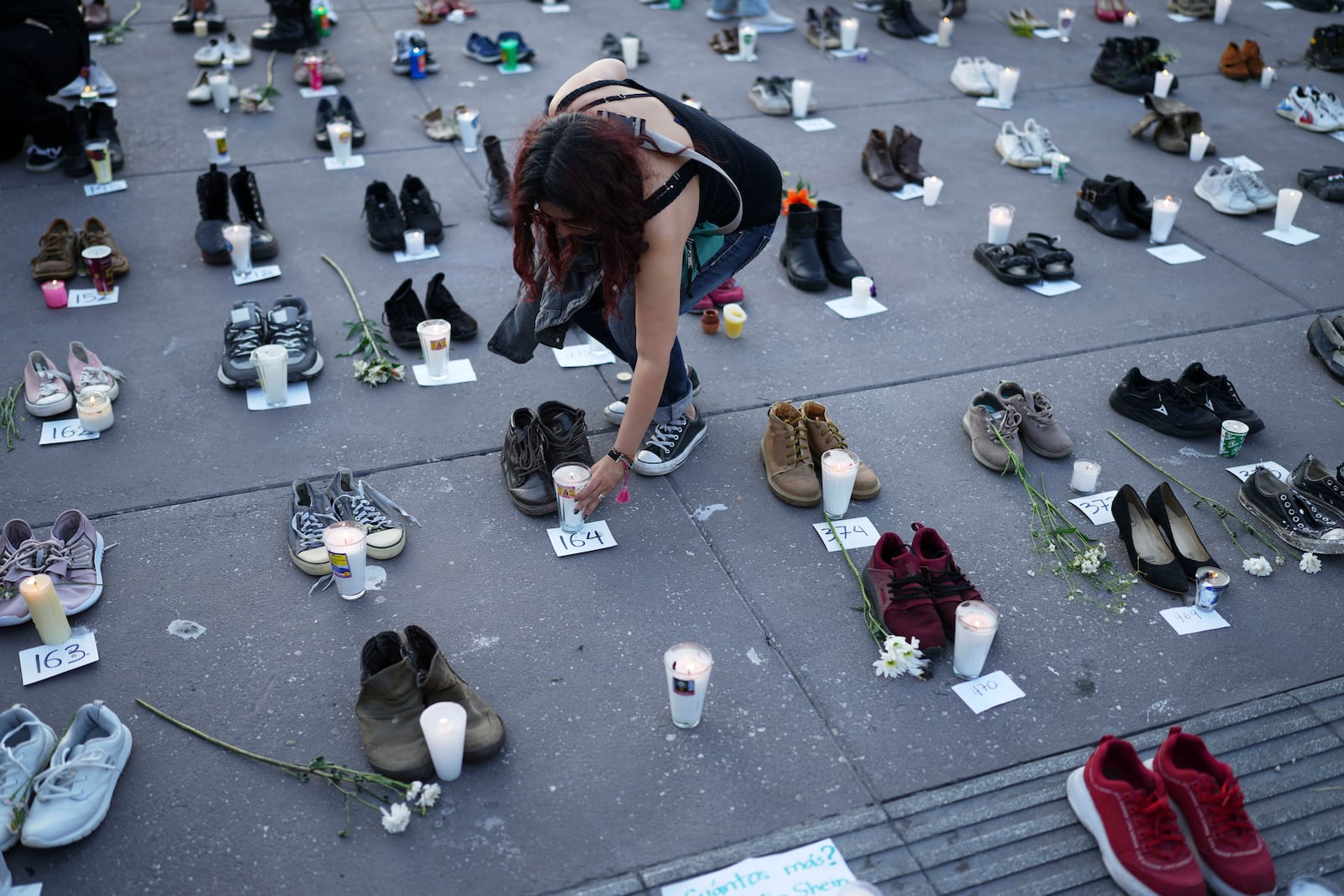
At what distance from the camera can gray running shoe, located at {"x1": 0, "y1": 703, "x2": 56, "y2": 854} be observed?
2314 millimetres

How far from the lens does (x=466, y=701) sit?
102 inches

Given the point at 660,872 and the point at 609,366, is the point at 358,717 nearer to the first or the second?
the point at 660,872

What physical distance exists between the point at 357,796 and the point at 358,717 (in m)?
0.18

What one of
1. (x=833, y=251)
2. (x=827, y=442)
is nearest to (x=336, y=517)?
(x=827, y=442)

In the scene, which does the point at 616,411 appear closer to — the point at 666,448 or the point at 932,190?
the point at 666,448

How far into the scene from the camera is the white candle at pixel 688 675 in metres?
2.57

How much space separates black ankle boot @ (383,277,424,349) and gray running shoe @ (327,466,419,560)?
38.5 inches

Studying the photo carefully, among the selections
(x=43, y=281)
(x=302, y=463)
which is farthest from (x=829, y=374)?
(x=43, y=281)

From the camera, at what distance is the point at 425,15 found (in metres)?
7.88

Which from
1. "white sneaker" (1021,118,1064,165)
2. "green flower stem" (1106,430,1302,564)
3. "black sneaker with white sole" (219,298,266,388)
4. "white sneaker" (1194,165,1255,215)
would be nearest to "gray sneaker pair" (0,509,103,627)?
"black sneaker with white sole" (219,298,266,388)

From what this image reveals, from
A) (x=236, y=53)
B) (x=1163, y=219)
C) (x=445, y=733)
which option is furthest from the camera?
(x=236, y=53)

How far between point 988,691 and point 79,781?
7.13 feet

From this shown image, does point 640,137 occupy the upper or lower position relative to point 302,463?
upper

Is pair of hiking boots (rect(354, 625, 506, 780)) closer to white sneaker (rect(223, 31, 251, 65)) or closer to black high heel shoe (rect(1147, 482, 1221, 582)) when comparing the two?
black high heel shoe (rect(1147, 482, 1221, 582))
